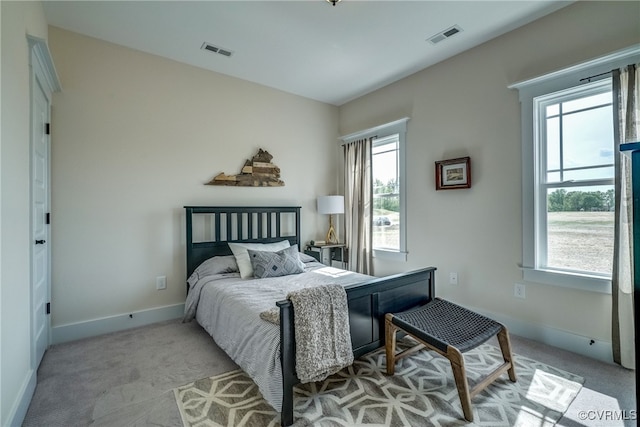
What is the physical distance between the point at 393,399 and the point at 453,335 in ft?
1.78

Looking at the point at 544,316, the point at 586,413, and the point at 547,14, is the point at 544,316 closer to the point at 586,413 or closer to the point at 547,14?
the point at 586,413

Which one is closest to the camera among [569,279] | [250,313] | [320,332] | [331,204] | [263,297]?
[320,332]

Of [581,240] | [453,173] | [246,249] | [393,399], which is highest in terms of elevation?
[453,173]

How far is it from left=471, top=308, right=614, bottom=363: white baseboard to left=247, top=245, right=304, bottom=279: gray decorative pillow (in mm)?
2015

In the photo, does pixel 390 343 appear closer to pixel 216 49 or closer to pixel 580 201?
pixel 580 201

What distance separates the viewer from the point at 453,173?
309 cm

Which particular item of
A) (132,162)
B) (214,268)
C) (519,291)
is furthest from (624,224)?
(132,162)

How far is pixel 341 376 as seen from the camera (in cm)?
204

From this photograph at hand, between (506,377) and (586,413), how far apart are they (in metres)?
0.42

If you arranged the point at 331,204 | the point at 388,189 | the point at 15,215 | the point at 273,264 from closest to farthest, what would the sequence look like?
the point at 15,215 < the point at 273,264 < the point at 388,189 < the point at 331,204

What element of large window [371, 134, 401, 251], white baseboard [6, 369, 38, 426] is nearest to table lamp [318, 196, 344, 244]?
large window [371, 134, 401, 251]

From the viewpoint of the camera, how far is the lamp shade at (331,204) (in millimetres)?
4008

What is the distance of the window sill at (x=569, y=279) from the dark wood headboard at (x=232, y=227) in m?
2.56

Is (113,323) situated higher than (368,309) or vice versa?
(368,309)
